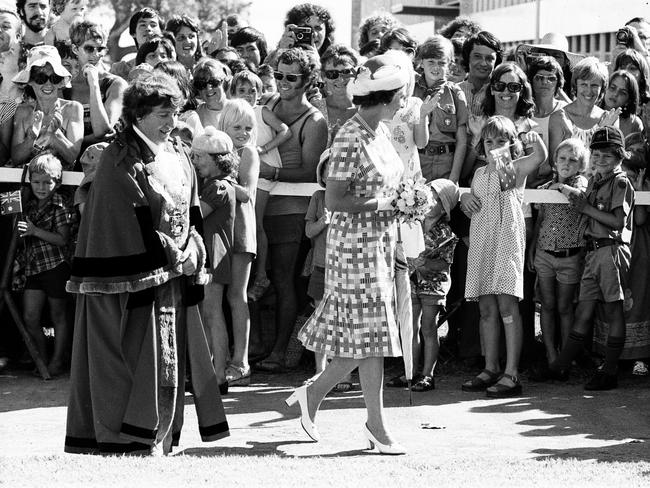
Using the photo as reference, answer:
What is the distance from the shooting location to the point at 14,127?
9859 millimetres

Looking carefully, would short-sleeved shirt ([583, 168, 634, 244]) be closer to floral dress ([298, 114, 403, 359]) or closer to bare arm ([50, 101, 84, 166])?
floral dress ([298, 114, 403, 359])

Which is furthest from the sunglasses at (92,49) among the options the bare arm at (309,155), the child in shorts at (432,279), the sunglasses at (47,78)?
the child in shorts at (432,279)

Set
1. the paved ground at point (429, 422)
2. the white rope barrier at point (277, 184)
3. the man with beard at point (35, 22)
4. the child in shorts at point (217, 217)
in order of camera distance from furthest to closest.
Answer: the man with beard at point (35, 22)
the white rope barrier at point (277, 184)
the child in shorts at point (217, 217)
the paved ground at point (429, 422)

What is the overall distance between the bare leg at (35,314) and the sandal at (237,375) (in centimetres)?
147

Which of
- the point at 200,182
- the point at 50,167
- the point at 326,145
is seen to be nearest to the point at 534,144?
the point at 326,145

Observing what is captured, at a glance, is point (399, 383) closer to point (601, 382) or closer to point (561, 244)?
point (601, 382)

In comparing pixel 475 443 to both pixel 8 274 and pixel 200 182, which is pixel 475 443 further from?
pixel 8 274

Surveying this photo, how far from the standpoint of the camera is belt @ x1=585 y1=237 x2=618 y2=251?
29.5 feet

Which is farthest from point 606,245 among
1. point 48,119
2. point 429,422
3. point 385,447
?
point 48,119

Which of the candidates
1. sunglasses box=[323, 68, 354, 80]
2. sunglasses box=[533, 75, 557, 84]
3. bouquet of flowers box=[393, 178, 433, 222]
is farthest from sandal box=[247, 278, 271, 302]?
bouquet of flowers box=[393, 178, 433, 222]

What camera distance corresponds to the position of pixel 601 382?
29.7ft

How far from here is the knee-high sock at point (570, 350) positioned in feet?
29.9

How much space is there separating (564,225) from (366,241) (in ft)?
8.26

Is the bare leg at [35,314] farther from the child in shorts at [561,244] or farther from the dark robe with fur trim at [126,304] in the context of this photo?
the child in shorts at [561,244]
